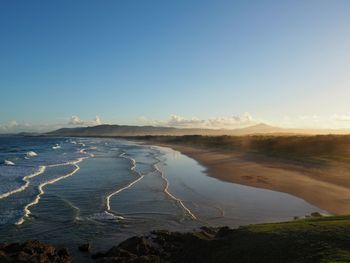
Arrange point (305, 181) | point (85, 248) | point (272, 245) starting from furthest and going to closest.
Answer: point (305, 181)
point (85, 248)
point (272, 245)

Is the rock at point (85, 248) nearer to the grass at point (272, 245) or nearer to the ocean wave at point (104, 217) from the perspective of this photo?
the grass at point (272, 245)

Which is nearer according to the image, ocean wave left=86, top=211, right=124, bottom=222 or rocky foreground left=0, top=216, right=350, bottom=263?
rocky foreground left=0, top=216, right=350, bottom=263

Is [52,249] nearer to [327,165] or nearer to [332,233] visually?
[332,233]

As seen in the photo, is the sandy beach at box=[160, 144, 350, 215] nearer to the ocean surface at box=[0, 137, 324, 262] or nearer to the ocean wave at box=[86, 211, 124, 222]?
the ocean surface at box=[0, 137, 324, 262]

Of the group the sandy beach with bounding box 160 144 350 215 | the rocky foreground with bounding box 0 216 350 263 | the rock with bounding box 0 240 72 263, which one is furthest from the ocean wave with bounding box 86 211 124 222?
the sandy beach with bounding box 160 144 350 215

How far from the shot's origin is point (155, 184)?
26000 millimetres

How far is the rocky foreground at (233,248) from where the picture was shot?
858 centimetres

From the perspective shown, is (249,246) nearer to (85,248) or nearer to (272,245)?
(272,245)

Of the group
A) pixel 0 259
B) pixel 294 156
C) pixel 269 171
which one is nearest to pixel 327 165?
pixel 269 171

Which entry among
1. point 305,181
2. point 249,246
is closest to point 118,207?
point 249,246

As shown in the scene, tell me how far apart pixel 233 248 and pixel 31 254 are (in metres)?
5.16

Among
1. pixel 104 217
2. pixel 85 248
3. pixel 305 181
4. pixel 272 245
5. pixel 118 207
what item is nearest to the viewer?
pixel 272 245

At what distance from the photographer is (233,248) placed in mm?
9805

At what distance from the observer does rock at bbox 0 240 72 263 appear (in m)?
10.1
